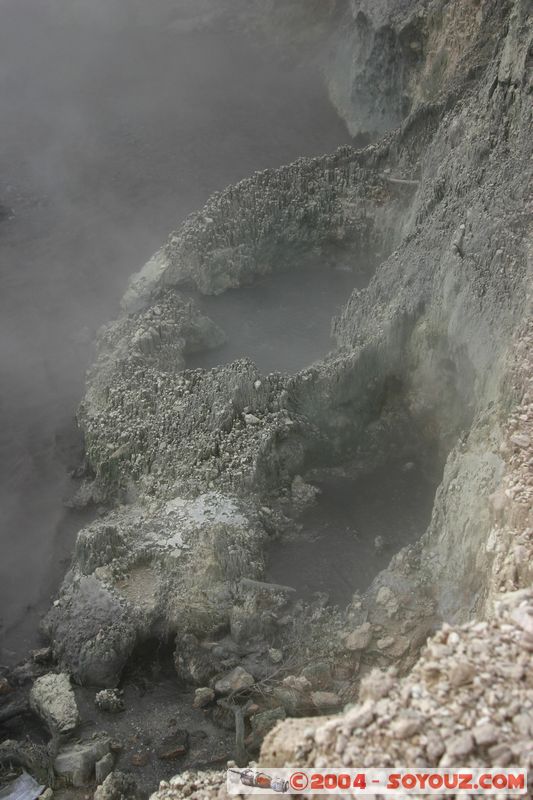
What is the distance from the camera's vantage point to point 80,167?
24.4 metres

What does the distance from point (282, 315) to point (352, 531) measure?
5.23 metres

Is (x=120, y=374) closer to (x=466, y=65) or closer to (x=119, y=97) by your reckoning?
(x=466, y=65)

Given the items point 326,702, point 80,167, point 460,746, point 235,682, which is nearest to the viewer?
point 460,746

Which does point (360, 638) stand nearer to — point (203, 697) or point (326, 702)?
point (326, 702)

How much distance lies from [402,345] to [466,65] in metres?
7.42

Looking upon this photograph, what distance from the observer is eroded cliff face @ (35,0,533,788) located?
10664 millimetres

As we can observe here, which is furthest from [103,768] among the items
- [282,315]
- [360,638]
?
[282,315]

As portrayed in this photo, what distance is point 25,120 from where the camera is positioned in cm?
2614

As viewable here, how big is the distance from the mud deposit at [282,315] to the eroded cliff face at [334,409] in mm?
313

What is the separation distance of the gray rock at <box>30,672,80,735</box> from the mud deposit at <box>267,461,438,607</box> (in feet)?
11.1

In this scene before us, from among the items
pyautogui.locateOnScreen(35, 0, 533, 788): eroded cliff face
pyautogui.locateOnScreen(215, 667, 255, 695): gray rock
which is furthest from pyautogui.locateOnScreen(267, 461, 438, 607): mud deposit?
pyautogui.locateOnScreen(215, 667, 255, 695): gray rock

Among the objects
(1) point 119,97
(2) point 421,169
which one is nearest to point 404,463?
Result: (2) point 421,169

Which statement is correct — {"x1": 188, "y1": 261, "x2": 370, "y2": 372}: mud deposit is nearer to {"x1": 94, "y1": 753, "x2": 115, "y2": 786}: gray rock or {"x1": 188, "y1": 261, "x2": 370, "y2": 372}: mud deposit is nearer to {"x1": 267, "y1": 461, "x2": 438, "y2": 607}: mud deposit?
{"x1": 267, "y1": 461, "x2": 438, "y2": 607}: mud deposit

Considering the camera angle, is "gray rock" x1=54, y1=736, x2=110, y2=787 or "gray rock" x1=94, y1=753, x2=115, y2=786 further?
"gray rock" x1=54, y1=736, x2=110, y2=787
